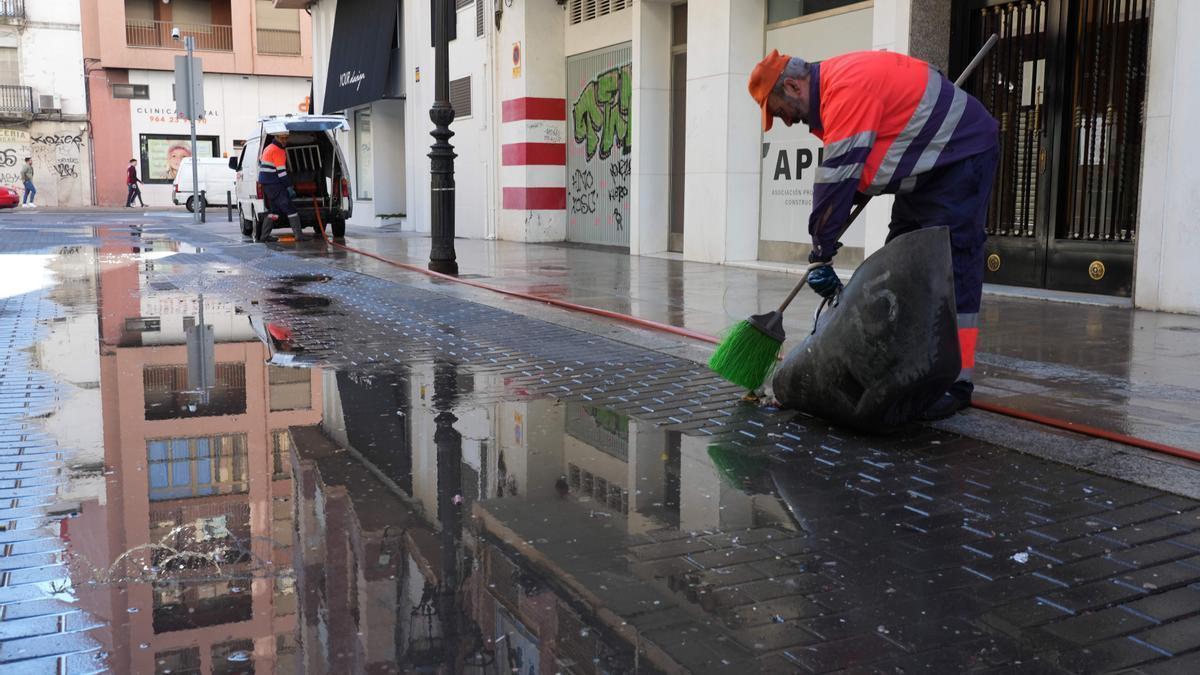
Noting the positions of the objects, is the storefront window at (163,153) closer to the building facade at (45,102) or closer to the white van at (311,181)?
the building facade at (45,102)

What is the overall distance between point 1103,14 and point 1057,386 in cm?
513

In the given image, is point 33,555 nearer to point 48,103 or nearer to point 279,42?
point 279,42

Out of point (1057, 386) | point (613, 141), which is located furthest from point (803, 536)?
point (613, 141)

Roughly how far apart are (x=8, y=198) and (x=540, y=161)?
30.5m

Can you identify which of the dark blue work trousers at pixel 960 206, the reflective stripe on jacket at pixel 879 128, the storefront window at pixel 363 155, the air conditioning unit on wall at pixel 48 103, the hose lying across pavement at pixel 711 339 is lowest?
the hose lying across pavement at pixel 711 339

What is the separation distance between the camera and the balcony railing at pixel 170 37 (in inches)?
1801

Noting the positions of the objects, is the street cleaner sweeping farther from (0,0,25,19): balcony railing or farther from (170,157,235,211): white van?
(0,0,25,19): balcony railing

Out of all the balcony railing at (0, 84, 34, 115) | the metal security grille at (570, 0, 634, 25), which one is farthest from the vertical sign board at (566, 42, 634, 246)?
the balcony railing at (0, 84, 34, 115)

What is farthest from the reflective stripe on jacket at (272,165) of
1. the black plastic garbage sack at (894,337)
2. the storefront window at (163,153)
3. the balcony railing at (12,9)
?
the balcony railing at (12,9)

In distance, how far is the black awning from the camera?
24.8m

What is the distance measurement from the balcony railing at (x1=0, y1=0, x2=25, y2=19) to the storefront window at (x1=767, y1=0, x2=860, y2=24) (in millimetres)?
43159

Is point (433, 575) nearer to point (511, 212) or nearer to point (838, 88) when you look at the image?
point (838, 88)

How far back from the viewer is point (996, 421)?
4.93m

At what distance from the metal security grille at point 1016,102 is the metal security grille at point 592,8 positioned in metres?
7.71
